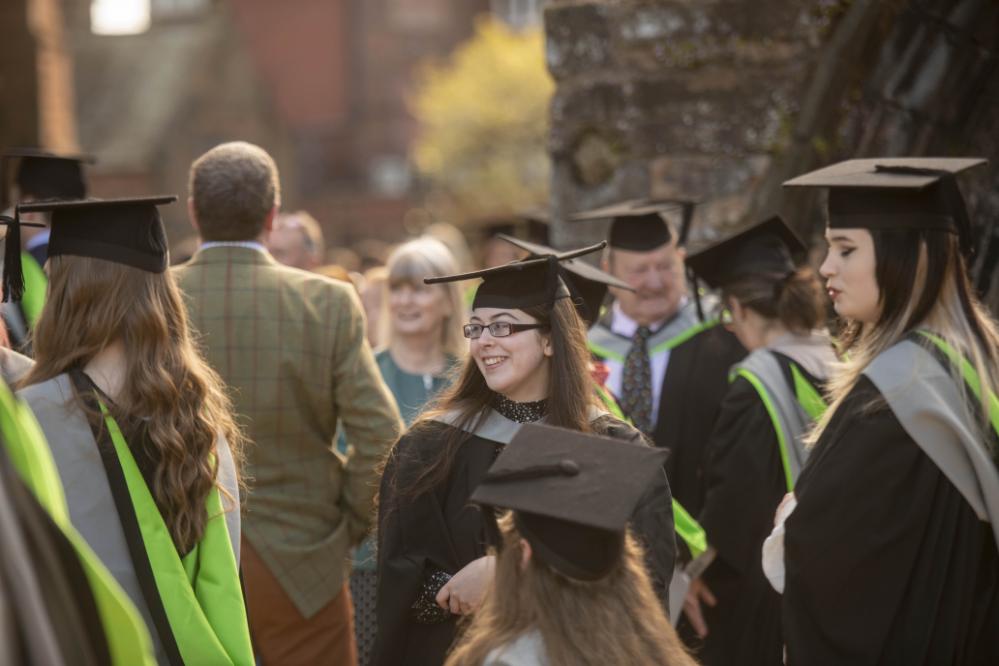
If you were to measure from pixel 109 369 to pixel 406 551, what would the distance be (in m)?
0.92

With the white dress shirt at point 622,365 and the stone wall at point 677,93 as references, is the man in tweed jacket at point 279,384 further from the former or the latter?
the stone wall at point 677,93

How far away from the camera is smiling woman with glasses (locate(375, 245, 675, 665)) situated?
350cm

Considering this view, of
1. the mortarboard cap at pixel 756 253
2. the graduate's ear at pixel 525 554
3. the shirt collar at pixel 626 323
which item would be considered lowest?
the graduate's ear at pixel 525 554

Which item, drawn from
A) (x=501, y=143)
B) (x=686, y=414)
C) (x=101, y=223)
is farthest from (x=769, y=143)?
(x=501, y=143)

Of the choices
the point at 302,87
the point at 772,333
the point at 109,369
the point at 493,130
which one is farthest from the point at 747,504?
the point at 302,87

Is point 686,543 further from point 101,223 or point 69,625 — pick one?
point 69,625

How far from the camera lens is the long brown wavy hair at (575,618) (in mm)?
2537

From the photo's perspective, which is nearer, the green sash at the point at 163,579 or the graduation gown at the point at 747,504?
the green sash at the point at 163,579

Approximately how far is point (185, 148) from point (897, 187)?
1545 inches

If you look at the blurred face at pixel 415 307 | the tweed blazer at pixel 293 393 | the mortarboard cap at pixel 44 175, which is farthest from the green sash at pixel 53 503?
the mortarboard cap at pixel 44 175

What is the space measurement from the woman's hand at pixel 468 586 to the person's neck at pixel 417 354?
2.76 meters

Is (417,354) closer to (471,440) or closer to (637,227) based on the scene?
(637,227)

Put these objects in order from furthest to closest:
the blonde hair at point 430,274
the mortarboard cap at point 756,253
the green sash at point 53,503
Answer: the blonde hair at point 430,274, the mortarboard cap at point 756,253, the green sash at point 53,503

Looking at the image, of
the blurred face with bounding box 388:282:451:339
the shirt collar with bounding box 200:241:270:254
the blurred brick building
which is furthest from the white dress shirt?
the blurred brick building
